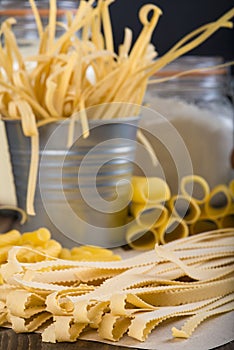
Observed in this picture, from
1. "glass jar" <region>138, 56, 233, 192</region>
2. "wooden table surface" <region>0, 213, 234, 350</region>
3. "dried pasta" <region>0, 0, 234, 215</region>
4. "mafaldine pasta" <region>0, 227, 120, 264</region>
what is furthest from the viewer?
"glass jar" <region>138, 56, 233, 192</region>

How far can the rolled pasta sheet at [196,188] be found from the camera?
915 mm

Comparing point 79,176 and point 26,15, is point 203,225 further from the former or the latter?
point 26,15

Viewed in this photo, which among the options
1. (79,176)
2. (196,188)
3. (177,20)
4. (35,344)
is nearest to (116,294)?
(35,344)

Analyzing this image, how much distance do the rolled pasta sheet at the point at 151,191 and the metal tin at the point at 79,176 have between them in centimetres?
2

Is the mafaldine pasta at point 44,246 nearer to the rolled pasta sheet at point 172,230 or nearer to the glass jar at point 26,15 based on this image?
the rolled pasta sheet at point 172,230

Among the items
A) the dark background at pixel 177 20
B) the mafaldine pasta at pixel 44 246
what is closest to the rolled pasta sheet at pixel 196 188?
the mafaldine pasta at pixel 44 246

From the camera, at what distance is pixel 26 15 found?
1102mm

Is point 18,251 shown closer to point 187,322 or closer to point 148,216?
point 187,322

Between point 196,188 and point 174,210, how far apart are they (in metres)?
0.06

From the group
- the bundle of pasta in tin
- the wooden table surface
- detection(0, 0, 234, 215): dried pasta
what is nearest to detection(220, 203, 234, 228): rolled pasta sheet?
the bundle of pasta in tin

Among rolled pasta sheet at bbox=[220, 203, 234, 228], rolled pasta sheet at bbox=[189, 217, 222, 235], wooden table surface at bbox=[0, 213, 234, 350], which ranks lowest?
rolled pasta sheet at bbox=[189, 217, 222, 235]

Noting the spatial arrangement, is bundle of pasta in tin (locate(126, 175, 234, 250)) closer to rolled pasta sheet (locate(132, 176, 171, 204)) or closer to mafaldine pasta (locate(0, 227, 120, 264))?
rolled pasta sheet (locate(132, 176, 171, 204))

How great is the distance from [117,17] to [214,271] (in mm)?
714

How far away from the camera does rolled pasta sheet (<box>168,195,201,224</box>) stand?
903 millimetres
